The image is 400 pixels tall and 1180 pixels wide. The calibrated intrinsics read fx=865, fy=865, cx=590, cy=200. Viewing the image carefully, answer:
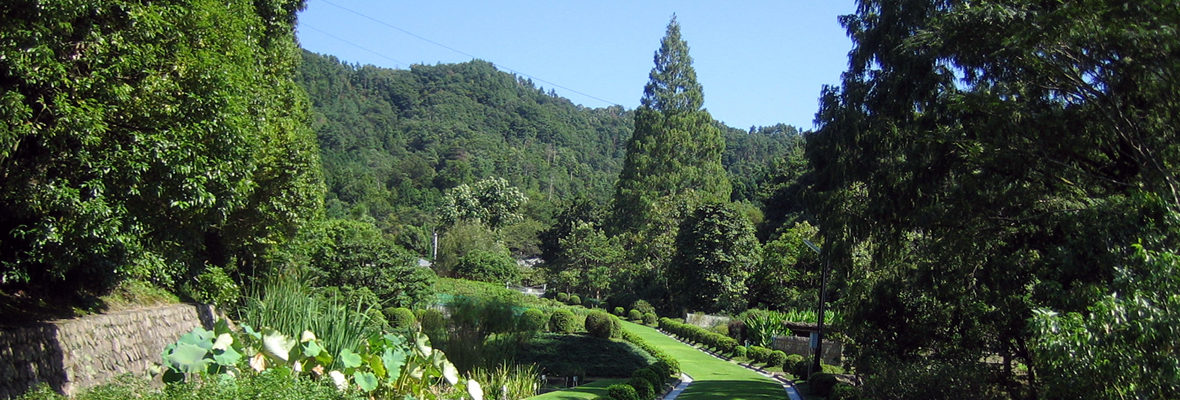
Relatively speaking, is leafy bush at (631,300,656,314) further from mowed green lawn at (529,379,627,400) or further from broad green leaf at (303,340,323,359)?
broad green leaf at (303,340,323,359)

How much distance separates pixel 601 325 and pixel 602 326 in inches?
2.2

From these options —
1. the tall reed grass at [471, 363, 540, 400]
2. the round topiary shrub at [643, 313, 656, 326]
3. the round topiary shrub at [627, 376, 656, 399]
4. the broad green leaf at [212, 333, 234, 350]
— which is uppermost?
the round topiary shrub at [643, 313, 656, 326]

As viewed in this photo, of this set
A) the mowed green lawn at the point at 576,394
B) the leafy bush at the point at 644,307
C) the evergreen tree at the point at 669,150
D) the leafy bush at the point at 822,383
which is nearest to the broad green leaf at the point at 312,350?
the mowed green lawn at the point at 576,394

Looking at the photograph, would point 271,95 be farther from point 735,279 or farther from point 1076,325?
point 735,279

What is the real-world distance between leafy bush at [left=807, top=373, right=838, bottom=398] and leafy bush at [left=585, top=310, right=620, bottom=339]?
12.4 meters

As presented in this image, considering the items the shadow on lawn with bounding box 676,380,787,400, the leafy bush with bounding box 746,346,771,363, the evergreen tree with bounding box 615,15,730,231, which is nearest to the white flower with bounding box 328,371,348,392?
the shadow on lawn with bounding box 676,380,787,400

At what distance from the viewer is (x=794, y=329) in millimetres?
28500

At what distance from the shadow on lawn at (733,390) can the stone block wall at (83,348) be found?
37.7ft

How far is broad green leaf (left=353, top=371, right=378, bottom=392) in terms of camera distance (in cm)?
1020

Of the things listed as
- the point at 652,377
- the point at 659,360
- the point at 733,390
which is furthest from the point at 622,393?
the point at 659,360

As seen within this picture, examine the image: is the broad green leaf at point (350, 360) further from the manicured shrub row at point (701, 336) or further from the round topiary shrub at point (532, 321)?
the manicured shrub row at point (701, 336)

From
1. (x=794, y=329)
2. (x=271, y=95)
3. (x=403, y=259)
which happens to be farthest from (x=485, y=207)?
(x=271, y=95)

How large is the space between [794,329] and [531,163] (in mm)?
98152

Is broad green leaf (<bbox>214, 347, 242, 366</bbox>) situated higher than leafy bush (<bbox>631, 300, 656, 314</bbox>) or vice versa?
leafy bush (<bbox>631, 300, 656, 314</bbox>)
